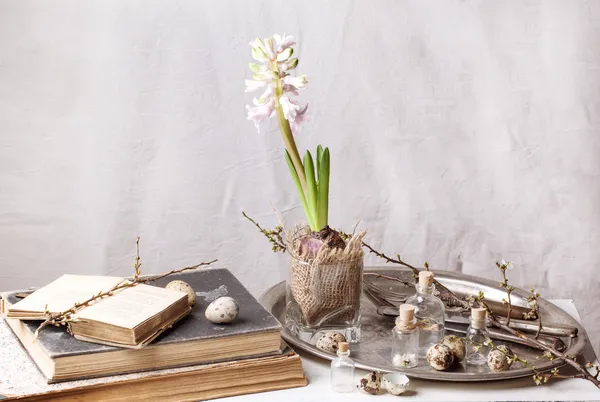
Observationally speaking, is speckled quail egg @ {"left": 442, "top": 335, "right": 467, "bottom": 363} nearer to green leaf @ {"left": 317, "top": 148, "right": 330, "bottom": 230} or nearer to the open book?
green leaf @ {"left": 317, "top": 148, "right": 330, "bottom": 230}

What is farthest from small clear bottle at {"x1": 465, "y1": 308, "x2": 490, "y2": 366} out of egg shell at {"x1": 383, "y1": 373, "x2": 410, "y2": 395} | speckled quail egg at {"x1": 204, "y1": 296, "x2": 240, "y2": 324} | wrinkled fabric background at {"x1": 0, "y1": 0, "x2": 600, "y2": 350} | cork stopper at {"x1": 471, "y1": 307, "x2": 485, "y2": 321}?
wrinkled fabric background at {"x1": 0, "y1": 0, "x2": 600, "y2": 350}

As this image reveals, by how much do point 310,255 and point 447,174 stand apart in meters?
0.96

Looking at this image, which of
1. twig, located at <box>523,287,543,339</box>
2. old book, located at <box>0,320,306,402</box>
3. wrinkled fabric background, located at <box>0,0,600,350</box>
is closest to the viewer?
old book, located at <box>0,320,306,402</box>

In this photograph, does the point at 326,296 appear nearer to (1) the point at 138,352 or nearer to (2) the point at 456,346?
(2) the point at 456,346

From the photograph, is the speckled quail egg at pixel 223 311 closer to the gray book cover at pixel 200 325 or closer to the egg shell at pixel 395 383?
the gray book cover at pixel 200 325

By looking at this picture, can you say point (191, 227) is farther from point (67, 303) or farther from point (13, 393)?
point (13, 393)

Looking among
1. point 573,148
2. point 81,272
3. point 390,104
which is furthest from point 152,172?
point 573,148

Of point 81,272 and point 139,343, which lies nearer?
point 139,343

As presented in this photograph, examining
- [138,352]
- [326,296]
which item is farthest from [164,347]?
[326,296]

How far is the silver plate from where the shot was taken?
1.19 m

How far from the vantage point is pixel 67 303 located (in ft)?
3.90

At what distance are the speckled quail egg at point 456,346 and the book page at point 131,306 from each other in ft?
1.27

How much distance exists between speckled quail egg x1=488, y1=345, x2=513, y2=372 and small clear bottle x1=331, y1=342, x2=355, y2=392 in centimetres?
20

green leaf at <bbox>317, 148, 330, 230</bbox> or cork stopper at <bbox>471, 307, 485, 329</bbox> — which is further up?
green leaf at <bbox>317, 148, 330, 230</bbox>
